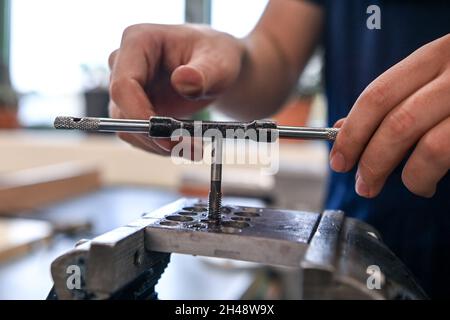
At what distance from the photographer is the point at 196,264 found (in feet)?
3.15

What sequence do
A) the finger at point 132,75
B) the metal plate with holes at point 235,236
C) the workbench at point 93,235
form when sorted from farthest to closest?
the workbench at point 93,235 → the finger at point 132,75 → the metal plate with holes at point 235,236

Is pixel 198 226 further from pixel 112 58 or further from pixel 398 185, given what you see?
pixel 398 185

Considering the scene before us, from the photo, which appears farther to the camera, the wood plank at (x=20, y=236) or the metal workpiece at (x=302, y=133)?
the wood plank at (x=20, y=236)

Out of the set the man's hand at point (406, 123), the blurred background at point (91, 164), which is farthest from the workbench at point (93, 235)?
the man's hand at point (406, 123)

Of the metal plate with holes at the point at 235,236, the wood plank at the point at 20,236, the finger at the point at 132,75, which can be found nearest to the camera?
the metal plate with holes at the point at 235,236

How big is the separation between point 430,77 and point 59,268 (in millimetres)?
304

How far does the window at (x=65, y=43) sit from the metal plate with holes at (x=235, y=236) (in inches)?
6.8

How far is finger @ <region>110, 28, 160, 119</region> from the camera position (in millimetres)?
461

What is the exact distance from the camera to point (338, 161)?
1.28 ft

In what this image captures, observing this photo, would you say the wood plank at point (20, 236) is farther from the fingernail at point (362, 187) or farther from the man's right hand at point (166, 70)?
the fingernail at point (362, 187)

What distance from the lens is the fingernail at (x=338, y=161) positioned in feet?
1.27
